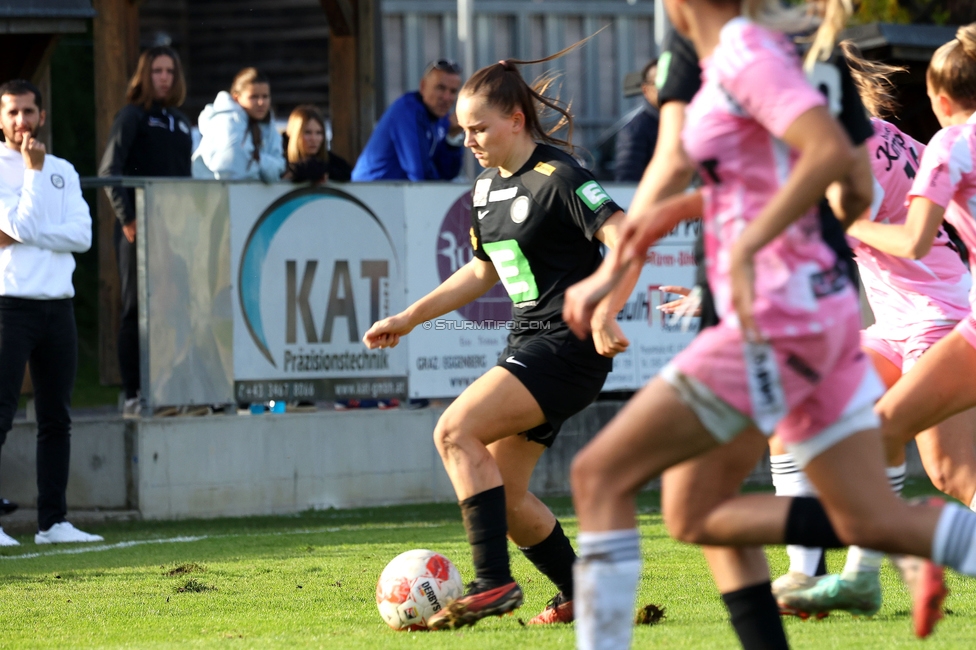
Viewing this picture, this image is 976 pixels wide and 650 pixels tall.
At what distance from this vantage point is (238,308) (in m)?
10.2

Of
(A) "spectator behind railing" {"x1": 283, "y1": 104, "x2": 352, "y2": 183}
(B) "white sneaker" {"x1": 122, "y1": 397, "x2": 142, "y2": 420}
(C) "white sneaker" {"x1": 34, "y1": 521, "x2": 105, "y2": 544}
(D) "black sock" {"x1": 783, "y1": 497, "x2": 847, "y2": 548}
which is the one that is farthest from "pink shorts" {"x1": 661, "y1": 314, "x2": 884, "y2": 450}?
(A) "spectator behind railing" {"x1": 283, "y1": 104, "x2": 352, "y2": 183}

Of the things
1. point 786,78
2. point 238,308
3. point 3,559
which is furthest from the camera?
point 238,308

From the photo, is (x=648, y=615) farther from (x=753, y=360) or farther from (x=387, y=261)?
(x=387, y=261)

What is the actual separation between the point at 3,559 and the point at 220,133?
3.79 m

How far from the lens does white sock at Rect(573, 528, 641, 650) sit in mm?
3348

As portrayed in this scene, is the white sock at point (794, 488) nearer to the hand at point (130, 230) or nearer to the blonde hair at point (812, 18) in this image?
the blonde hair at point (812, 18)

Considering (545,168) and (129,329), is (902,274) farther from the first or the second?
(129,329)

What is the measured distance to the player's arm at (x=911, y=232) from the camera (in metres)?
4.50

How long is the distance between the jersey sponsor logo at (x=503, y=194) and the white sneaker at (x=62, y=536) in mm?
4406

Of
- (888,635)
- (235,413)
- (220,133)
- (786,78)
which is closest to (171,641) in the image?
(888,635)

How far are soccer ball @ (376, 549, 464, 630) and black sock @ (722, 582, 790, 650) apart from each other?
71.9 inches

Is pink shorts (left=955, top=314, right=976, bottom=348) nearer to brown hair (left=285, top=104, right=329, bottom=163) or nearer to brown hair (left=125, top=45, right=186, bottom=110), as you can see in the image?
brown hair (left=285, top=104, right=329, bottom=163)

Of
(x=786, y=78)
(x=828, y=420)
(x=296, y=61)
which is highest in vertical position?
(x=296, y=61)

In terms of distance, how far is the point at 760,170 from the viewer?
3.19 metres
